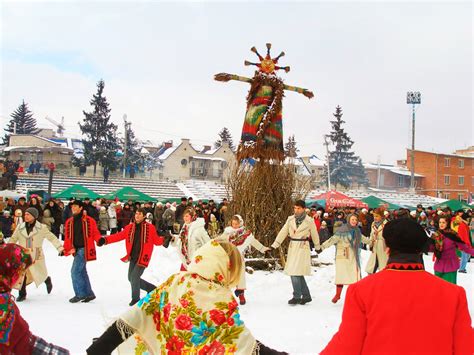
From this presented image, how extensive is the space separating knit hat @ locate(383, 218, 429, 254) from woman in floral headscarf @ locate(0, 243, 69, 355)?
2264 mm

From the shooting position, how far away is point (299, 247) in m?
8.40

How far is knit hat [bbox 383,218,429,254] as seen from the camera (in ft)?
8.39

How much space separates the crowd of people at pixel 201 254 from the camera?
2918 millimetres

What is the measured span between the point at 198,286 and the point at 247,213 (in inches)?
338

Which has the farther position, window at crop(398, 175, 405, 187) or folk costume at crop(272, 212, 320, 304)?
window at crop(398, 175, 405, 187)

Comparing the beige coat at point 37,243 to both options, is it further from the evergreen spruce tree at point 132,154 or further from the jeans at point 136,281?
the evergreen spruce tree at point 132,154

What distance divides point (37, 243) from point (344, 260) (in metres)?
5.06

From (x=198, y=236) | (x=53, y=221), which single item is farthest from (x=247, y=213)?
(x=53, y=221)

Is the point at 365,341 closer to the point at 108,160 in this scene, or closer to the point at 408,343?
the point at 408,343

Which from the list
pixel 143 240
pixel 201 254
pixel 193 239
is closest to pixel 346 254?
pixel 193 239

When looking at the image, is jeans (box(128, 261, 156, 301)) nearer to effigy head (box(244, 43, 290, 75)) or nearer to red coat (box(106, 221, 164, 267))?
red coat (box(106, 221, 164, 267))

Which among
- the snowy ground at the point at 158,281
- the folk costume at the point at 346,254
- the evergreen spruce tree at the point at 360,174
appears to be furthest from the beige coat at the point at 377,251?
the evergreen spruce tree at the point at 360,174

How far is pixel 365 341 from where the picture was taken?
2439 millimetres

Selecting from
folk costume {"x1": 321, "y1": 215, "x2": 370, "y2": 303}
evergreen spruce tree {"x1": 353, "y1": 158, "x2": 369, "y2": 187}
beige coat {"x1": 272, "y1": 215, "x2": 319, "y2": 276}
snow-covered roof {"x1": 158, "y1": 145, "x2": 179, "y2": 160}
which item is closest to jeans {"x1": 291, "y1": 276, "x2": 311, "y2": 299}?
beige coat {"x1": 272, "y1": 215, "x2": 319, "y2": 276}
